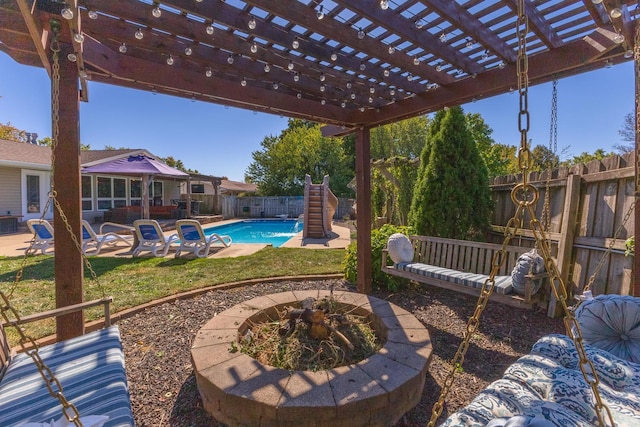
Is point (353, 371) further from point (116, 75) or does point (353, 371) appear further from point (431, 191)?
point (431, 191)

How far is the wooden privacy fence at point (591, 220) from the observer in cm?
285

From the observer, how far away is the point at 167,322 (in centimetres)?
333

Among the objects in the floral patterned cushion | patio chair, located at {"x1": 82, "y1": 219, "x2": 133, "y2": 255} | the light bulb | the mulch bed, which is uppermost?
the light bulb

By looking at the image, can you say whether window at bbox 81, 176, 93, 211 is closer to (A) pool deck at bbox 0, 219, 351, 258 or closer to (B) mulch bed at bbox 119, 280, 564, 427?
(A) pool deck at bbox 0, 219, 351, 258

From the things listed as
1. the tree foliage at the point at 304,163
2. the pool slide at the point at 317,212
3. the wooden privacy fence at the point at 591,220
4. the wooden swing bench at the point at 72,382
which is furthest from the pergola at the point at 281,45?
the tree foliage at the point at 304,163

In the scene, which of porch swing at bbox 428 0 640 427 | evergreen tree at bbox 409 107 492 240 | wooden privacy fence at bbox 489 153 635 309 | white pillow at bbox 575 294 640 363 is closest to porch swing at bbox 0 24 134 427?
porch swing at bbox 428 0 640 427

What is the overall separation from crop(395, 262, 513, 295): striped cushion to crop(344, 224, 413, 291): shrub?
0.71 m

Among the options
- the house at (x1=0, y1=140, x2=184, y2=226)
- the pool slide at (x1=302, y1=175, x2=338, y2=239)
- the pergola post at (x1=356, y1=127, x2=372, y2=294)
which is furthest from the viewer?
the house at (x1=0, y1=140, x2=184, y2=226)

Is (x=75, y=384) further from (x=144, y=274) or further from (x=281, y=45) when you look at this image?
(x=144, y=274)

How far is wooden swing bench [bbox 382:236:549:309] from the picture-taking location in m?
2.85

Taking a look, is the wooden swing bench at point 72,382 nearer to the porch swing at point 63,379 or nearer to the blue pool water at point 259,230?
the porch swing at point 63,379

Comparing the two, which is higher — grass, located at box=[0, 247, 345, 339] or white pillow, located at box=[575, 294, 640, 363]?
white pillow, located at box=[575, 294, 640, 363]

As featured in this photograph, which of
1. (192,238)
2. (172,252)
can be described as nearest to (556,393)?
(192,238)

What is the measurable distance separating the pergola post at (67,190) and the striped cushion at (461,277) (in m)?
3.25
